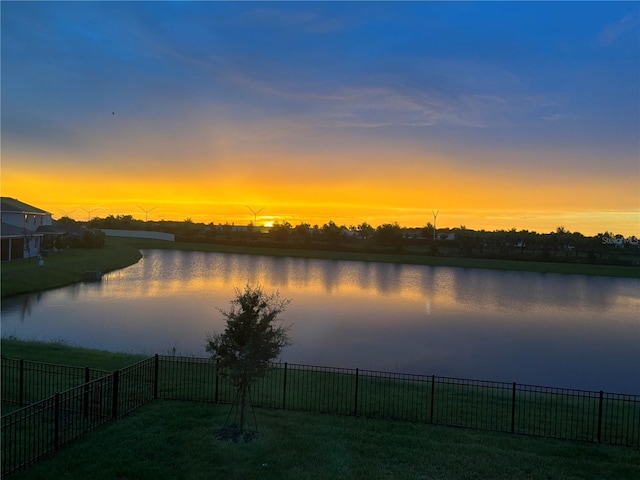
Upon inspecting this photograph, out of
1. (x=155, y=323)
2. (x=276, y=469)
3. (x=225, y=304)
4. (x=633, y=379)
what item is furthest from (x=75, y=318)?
(x=633, y=379)

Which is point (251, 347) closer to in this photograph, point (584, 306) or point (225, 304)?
point (225, 304)

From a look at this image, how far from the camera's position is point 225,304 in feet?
116

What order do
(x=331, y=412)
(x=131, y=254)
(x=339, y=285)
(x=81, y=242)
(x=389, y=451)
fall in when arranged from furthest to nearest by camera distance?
(x=131, y=254), (x=81, y=242), (x=339, y=285), (x=331, y=412), (x=389, y=451)

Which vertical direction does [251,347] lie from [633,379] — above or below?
above

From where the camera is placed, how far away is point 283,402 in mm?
11883

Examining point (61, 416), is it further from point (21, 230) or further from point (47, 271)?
point (21, 230)

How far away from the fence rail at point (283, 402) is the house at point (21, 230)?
3943 centimetres

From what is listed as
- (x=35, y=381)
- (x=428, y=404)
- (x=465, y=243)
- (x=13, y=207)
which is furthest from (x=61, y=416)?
(x=465, y=243)

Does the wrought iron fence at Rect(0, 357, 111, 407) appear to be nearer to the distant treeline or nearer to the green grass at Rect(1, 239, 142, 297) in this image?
the green grass at Rect(1, 239, 142, 297)

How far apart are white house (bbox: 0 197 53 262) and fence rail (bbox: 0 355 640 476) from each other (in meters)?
39.4

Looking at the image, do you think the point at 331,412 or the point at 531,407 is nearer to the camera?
the point at 331,412

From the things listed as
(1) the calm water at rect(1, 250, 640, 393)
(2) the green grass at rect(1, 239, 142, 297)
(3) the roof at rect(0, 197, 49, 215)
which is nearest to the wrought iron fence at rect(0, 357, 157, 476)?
(1) the calm water at rect(1, 250, 640, 393)

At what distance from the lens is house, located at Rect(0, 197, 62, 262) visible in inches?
1880

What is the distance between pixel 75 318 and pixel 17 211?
116 feet
